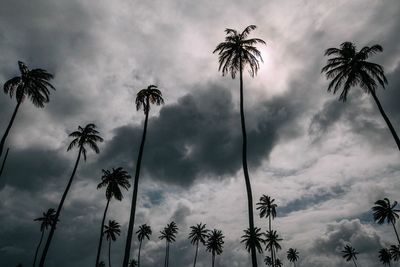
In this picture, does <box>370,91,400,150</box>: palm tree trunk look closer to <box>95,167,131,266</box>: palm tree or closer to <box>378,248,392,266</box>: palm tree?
<box>95,167,131,266</box>: palm tree

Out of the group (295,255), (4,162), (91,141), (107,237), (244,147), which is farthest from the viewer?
(295,255)

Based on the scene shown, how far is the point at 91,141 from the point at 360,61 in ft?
108

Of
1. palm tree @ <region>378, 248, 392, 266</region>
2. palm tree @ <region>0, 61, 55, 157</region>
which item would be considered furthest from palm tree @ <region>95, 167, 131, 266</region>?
palm tree @ <region>378, 248, 392, 266</region>

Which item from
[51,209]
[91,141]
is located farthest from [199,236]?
[91,141]

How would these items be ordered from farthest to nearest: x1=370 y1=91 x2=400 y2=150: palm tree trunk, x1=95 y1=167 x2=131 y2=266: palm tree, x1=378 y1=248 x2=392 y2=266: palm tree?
x1=378 y1=248 x2=392 y2=266: palm tree → x1=95 y1=167 x2=131 y2=266: palm tree → x1=370 y1=91 x2=400 y2=150: palm tree trunk

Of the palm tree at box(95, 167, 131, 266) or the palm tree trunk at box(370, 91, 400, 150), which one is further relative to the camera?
the palm tree at box(95, 167, 131, 266)

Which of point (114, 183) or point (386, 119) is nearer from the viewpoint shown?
point (386, 119)

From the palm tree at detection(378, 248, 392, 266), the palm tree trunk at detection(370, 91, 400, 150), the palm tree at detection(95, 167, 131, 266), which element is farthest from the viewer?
the palm tree at detection(378, 248, 392, 266)

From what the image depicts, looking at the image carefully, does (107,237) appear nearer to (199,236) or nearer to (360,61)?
(199,236)

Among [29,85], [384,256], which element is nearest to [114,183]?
[29,85]

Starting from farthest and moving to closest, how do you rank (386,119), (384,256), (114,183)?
(384,256) < (114,183) < (386,119)

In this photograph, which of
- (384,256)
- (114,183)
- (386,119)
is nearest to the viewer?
(386,119)

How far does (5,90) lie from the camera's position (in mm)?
28719

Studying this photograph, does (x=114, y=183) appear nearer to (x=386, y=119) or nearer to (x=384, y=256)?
(x=386, y=119)
